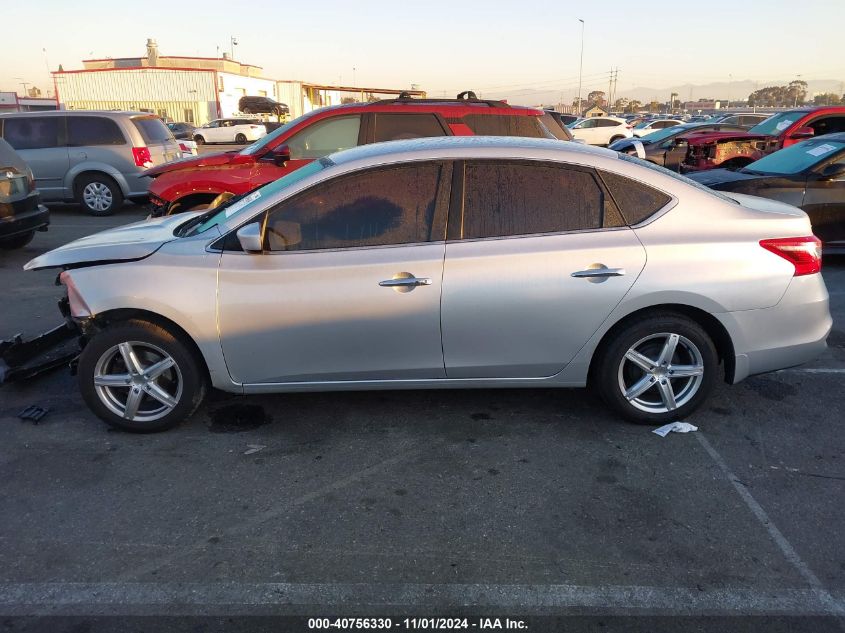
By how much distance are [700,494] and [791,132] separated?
42.3 feet

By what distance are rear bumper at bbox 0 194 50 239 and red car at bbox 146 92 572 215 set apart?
1819 mm

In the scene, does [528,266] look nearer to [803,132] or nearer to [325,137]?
[325,137]

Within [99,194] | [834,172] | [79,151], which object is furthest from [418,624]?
[79,151]

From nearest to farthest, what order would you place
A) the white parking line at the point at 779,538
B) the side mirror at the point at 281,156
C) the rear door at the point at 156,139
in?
the white parking line at the point at 779,538
the side mirror at the point at 281,156
the rear door at the point at 156,139

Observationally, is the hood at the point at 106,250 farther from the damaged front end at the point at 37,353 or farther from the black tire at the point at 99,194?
the black tire at the point at 99,194

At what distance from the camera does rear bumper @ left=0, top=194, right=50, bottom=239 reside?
779 cm

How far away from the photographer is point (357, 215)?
3676 millimetres

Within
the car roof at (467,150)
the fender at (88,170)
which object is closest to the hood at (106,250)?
the car roof at (467,150)

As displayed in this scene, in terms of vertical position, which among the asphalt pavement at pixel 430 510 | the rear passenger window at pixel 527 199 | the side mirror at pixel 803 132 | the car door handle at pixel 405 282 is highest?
the side mirror at pixel 803 132

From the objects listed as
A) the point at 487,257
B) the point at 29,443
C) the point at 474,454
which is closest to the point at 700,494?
the point at 474,454

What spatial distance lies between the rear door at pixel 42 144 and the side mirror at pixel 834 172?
1193 cm

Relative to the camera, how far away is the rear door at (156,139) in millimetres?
11841

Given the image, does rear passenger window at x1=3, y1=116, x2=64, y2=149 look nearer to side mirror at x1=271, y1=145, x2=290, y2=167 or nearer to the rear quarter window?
the rear quarter window

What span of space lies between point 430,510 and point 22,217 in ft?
24.4
